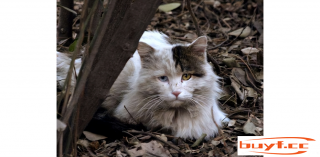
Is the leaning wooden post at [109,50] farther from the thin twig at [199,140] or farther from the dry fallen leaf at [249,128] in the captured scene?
the dry fallen leaf at [249,128]

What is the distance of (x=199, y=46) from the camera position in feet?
8.36

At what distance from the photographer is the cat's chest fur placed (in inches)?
95.9

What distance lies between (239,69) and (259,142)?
1336 mm

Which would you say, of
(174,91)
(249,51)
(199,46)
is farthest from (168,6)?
(174,91)

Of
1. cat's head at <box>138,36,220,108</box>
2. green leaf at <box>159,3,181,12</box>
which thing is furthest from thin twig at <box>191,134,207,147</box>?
green leaf at <box>159,3,181,12</box>

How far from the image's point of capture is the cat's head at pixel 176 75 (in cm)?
241

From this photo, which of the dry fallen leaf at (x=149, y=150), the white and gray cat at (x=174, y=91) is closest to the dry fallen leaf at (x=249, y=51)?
the white and gray cat at (x=174, y=91)

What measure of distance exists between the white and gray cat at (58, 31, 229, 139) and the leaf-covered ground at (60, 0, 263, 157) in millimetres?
117

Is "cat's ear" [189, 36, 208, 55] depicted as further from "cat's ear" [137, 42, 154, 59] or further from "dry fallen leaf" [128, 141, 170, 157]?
"dry fallen leaf" [128, 141, 170, 157]

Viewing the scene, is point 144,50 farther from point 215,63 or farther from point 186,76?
point 215,63

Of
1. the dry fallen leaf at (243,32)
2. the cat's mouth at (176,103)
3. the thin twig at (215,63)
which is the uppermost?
the dry fallen leaf at (243,32)

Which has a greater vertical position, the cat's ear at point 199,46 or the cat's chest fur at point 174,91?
the cat's ear at point 199,46

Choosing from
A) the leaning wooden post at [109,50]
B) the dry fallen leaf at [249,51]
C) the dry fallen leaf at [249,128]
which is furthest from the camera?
the dry fallen leaf at [249,51]

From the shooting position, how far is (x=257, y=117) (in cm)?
288
